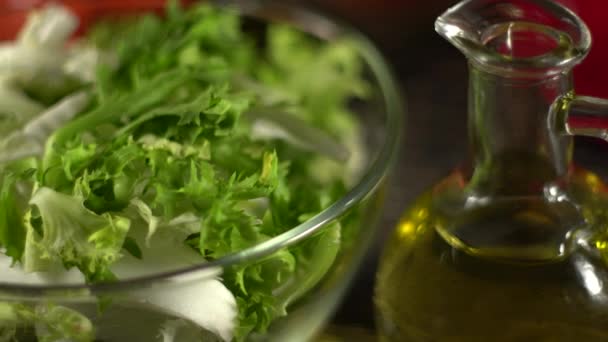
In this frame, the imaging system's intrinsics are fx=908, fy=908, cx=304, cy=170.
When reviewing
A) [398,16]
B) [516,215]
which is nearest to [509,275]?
[516,215]

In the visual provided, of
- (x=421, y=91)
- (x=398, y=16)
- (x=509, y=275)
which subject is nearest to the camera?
(x=509, y=275)

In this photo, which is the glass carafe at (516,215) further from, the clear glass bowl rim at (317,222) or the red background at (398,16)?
the red background at (398,16)

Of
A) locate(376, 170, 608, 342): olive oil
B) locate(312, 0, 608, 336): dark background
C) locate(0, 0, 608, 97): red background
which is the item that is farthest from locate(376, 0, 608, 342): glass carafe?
locate(0, 0, 608, 97): red background

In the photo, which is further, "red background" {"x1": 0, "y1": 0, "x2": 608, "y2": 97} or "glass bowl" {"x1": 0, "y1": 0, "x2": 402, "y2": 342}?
"red background" {"x1": 0, "y1": 0, "x2": 608, "y2": 97}

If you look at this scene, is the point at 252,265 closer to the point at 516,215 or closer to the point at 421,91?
the point at 516,215

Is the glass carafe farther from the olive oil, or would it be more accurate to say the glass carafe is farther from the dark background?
the dark background

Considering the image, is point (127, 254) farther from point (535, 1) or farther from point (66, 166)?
point (535, 1)

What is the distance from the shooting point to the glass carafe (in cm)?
76

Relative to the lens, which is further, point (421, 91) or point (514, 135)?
point (421, 91)

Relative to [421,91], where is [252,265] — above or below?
above

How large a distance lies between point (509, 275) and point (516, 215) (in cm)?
6

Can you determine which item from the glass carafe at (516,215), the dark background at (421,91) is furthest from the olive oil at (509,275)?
the dark background at (421,91)

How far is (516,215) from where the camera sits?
30.9 inches

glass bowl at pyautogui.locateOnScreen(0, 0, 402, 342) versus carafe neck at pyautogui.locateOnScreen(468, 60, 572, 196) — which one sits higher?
carafe neck at pyautogui.locateOnScreen(468, 60, 572, 196)
